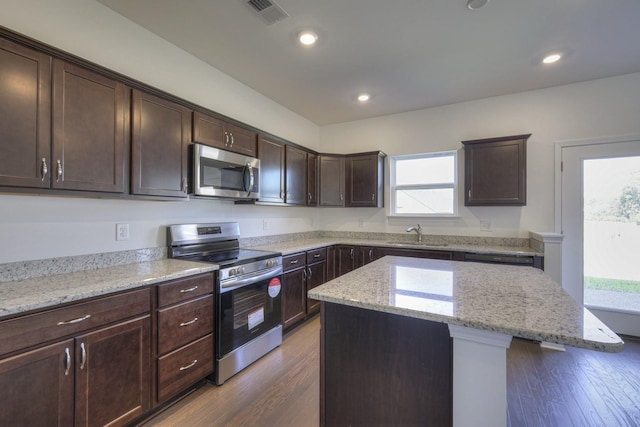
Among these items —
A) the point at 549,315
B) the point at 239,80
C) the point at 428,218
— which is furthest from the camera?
the point at 428,218

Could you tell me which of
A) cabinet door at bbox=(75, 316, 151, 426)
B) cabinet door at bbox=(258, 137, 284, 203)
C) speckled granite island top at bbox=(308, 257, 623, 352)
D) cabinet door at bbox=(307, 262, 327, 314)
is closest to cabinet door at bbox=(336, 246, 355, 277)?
cabinet door at bbox=(307, 262, 327, 314)

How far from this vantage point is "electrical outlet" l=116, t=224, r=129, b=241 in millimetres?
2041

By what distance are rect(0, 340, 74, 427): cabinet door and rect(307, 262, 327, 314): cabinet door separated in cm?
218

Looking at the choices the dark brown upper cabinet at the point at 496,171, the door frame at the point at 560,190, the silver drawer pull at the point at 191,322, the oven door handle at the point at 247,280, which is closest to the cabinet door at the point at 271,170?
the oven door handle at the point at 247,280

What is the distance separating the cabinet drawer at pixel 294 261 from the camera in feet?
9.46

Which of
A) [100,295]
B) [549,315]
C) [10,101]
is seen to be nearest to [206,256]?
[100,295]

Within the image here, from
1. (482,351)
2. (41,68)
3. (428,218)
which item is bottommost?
(482,351)

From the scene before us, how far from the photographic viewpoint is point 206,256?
8.04 feet

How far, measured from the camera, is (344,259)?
12.3 ft

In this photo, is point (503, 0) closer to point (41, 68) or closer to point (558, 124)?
point (558, 124)

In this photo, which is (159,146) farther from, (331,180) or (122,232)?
(331,180)

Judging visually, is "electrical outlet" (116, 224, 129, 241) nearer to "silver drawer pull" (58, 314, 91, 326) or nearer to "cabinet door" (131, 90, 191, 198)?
"cabinet door" (131, 90, 191, 198)

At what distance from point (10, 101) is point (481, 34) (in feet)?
10.3

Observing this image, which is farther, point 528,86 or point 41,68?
point 528,86
